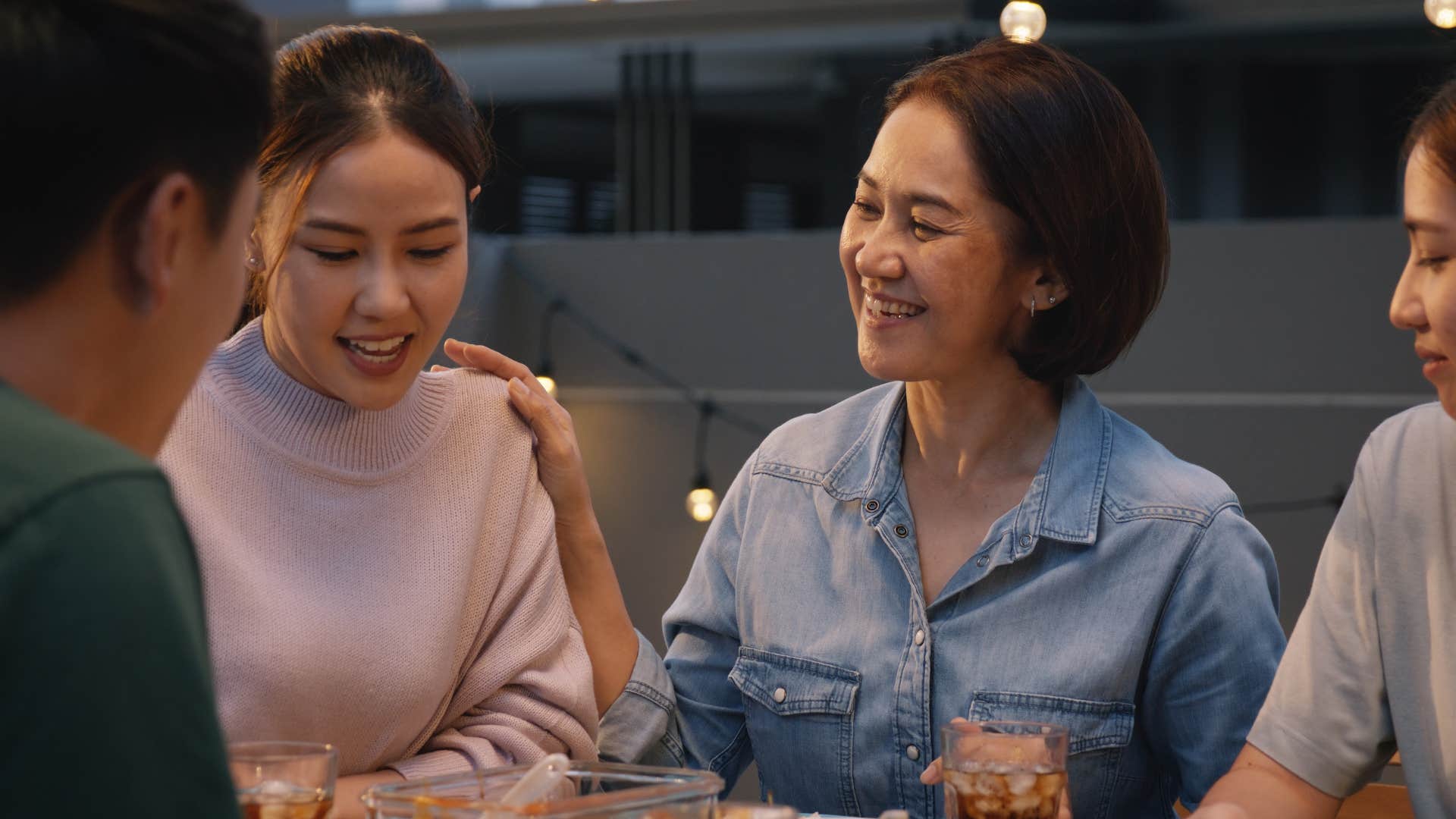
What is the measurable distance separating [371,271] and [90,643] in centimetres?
84

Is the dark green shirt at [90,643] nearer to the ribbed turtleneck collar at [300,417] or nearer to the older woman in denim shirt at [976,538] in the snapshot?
the ribbed turtleneck collar at [300,417]

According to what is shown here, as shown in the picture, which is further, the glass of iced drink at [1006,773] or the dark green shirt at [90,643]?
the glass of iced drink at [1006,773]

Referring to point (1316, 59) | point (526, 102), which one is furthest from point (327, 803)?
point (526, 102)

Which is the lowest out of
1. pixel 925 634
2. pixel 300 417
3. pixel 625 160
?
pixel 925 634

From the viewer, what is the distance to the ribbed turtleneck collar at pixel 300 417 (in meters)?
1.45

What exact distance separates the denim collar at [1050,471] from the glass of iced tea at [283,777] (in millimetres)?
765

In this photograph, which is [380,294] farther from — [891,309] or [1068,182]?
[1068,182]

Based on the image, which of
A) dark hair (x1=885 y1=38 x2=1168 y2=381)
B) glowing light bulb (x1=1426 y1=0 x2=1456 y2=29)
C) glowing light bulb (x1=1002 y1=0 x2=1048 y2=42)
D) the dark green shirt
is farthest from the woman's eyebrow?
glowing light bulb (x1=1426 y1=0 x2=1456 y2=29)

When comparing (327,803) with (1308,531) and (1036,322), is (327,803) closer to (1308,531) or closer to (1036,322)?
(1036,322)

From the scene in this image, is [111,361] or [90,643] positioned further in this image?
[111,361]

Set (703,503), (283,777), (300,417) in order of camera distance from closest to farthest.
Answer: (283,777), (300,417), (703,503)

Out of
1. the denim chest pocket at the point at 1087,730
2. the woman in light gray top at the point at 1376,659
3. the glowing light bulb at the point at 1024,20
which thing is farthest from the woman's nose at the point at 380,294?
the glowing light bulb at the point at 1024,20

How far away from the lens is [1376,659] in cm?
134

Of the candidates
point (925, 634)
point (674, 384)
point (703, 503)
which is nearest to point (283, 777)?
point (925, 634)
